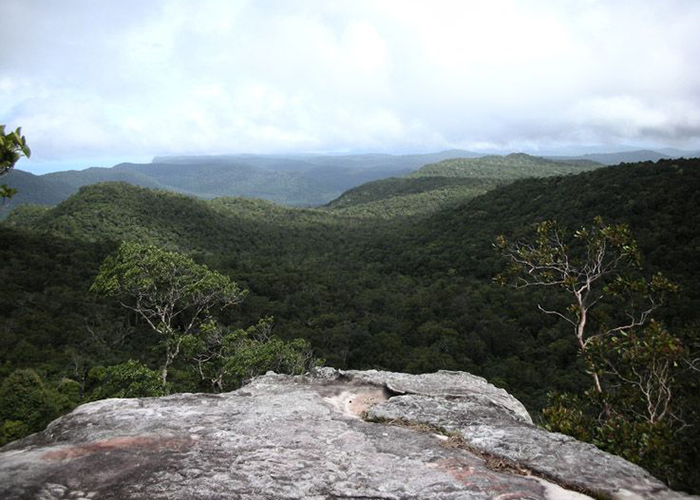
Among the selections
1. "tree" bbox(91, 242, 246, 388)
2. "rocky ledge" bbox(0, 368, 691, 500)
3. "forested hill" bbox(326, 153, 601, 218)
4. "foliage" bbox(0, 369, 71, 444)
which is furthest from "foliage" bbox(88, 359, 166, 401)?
"forested hill" bbox(326, 153, 601, 218)

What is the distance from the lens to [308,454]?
5512 millimetres

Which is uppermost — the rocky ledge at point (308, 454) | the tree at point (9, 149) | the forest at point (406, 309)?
the tree at point (9, 149)

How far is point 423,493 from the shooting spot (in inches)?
183

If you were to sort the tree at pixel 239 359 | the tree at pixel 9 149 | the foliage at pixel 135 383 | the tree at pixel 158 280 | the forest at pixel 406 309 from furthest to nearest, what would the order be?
the tree at pixel 239 359 < the tree at pixel 158 280 < the foliage at pixel 135 383 < the forest at pixel 406 309 < the tree at pixel 9 149

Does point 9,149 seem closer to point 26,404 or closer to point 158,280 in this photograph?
point 158,280

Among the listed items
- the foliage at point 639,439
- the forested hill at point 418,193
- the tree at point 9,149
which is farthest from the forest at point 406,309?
the forested hill at point 418,193

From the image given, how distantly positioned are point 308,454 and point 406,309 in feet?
150

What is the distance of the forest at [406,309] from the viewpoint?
8547mm

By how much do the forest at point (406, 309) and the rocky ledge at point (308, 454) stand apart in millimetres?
1508

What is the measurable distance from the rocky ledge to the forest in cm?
151

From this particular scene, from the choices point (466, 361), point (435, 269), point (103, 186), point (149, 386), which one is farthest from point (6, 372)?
point (103, 186)

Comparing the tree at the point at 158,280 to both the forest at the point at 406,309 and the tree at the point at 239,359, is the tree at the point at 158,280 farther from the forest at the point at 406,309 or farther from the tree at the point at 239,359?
the tree at the point at 239,359

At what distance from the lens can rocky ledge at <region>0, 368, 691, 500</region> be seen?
4.70 meters

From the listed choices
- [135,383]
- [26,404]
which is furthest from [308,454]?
[26,404]
